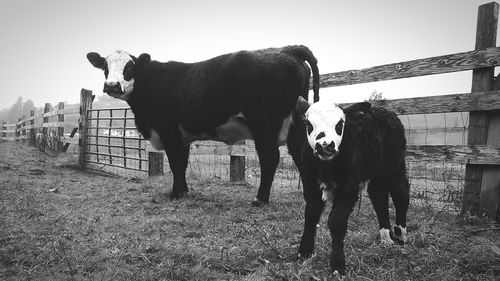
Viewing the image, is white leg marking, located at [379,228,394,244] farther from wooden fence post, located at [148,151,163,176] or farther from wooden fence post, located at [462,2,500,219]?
wooden fence post, located at [148,151,163,176]

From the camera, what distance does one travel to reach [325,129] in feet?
9.86

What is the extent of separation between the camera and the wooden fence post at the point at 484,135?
442cm

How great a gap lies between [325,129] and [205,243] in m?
1.73

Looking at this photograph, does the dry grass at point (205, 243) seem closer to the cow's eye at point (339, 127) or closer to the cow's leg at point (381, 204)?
the cow's leg at point (381, 204)

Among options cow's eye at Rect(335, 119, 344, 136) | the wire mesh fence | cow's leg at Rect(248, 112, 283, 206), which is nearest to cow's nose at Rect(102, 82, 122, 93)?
the wire mesh fence

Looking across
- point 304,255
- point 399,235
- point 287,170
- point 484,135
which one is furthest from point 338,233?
point 287,170

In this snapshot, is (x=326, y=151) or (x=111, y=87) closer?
(x=326, y=151)

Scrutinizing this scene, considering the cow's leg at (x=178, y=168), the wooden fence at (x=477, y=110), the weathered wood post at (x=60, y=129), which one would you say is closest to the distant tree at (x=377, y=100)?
the wooden fence at (x=477, y=110)

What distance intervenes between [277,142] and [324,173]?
2.46 m

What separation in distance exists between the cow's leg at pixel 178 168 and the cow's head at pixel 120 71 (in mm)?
1360

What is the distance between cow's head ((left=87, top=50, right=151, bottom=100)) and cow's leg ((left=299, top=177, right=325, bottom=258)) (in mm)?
4401

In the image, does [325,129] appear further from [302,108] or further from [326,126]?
[302,108]

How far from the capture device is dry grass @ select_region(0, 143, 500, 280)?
2.81 m

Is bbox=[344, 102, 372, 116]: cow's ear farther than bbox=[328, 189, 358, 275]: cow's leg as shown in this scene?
Yes
